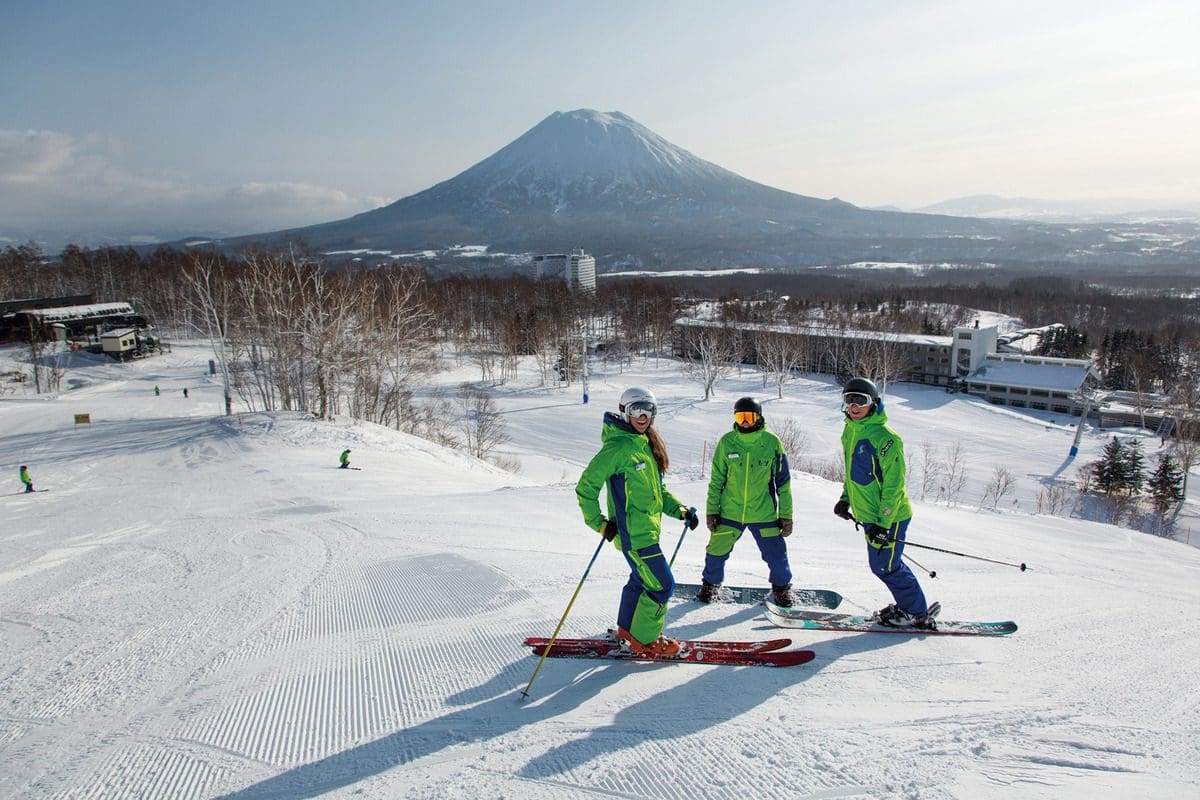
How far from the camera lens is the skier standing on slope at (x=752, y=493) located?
14.2 ft

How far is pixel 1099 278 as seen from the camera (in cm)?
12256

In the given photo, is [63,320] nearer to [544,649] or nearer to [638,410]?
[544,649]

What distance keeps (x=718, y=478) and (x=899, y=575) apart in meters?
1.38

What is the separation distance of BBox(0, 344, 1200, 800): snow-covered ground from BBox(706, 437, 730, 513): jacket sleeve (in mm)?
788

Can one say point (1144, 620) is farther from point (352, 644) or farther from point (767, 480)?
point (352, 644)

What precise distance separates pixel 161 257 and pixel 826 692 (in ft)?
238

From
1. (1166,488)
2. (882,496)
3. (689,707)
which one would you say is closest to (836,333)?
(1166,488)

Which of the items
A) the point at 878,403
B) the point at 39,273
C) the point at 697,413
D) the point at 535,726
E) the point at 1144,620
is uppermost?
the point at 39,273

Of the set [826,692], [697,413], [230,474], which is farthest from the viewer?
[697,413]

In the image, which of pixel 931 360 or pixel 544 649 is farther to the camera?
pixel 931 360

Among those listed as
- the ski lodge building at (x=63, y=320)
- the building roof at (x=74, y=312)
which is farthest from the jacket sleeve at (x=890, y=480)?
the building roof at (x=74, y=312)

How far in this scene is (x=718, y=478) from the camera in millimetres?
4449

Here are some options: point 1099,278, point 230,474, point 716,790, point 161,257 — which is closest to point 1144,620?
point 716,790

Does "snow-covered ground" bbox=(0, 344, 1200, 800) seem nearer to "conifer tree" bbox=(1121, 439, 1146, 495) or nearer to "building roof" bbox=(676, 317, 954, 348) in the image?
"conifer tree" bbox=(1121, 439, 1146, 495)
